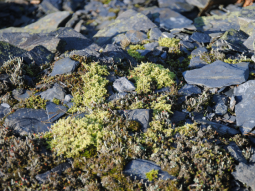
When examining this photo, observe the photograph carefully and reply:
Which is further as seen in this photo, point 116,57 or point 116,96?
point 116,57

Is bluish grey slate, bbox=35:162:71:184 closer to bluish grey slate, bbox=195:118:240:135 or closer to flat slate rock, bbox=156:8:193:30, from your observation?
bluish grey slate, bbox=195:118:240:135

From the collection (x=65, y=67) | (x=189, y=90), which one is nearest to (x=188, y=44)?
(x=189, y=90)

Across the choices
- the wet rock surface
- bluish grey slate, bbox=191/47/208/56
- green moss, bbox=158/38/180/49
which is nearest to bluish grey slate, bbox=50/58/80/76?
the wet rock surface

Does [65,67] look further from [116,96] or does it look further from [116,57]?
[116,96]

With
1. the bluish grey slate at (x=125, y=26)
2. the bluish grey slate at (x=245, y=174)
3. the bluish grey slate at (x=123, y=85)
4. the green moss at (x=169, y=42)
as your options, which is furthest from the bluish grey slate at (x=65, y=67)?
the bluish grey slate at (x=245, y=174)

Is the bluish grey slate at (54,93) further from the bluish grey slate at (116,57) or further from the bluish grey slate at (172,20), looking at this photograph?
the bluish grey slate at (172,20)

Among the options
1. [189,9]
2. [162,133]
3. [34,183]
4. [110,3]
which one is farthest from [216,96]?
[110,3]
